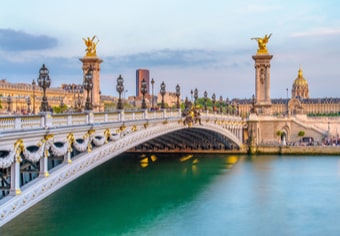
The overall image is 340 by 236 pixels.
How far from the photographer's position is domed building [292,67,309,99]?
176125mm

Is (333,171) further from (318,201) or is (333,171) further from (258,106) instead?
(258,106)

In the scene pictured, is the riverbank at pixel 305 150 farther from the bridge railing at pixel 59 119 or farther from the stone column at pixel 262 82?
the bridge railing at pixel 59 119

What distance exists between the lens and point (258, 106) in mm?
78188

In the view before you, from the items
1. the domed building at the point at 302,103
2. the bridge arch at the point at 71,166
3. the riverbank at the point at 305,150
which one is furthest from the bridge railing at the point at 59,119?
the domed building at the point at 302,103

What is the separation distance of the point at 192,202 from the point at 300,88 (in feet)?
490

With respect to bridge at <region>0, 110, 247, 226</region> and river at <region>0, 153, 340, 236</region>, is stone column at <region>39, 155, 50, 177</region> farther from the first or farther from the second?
river at <region>0, 153, 340, 236</region>

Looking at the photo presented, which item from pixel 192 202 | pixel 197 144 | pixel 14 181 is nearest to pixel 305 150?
pixel 197 144

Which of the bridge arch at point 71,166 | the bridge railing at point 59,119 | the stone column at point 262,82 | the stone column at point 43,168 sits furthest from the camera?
the stone column at point 262,82

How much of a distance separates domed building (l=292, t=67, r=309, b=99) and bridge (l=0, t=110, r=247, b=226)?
146481mm

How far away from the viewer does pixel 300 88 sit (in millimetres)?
176125

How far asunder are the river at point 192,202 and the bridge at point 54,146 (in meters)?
3.33

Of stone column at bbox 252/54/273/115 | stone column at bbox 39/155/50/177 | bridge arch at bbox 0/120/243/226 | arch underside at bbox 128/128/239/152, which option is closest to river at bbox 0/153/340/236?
bridge arch at bbox 0/120/243/226

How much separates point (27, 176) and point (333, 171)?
30666mm

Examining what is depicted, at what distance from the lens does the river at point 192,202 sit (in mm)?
25375
